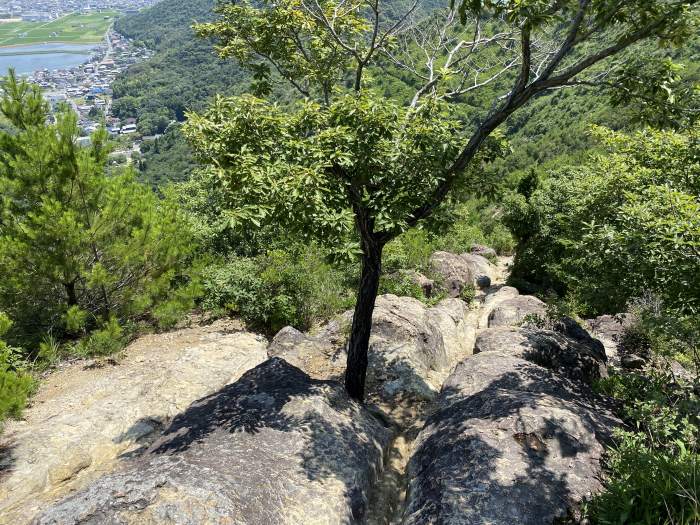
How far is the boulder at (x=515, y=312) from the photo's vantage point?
13.2m

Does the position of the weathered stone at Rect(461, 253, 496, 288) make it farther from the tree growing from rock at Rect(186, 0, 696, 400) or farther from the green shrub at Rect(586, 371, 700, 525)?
the green shrub at Rect(586, 371, 700, 525)

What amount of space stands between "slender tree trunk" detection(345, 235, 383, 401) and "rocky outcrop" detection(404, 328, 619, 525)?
1.54 m

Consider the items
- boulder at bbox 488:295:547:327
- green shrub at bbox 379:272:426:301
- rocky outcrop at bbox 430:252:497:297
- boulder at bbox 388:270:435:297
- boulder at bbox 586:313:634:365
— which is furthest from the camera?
rocky outcrop at bbox 430:252:497:297

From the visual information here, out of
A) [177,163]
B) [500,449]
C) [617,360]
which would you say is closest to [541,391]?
[500,449]

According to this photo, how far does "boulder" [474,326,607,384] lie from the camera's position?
9477 mm

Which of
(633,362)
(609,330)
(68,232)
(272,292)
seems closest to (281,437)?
(272,292)

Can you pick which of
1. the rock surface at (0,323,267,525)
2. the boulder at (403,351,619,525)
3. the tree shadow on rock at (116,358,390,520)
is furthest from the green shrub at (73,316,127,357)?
the boulder at (403,351,619,525)

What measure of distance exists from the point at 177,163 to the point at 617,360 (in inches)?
5089

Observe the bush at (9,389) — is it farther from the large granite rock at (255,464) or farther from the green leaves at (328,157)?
the green leaves at (328,157)

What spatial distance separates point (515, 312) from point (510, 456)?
8.57m

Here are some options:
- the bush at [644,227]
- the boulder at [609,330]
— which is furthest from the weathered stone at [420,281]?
the boulder at [609,330]

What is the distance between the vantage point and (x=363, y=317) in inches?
301

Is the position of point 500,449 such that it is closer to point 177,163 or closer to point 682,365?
point 682,365

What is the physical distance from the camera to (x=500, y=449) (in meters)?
5.82
